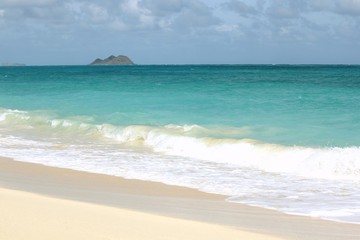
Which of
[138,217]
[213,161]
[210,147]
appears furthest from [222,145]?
[138,217]

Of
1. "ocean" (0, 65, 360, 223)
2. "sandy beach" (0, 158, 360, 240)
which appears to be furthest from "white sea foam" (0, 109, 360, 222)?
"sandy beach" (0, 158, 360, 240)

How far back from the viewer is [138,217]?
652cm

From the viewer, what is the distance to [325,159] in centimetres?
1197

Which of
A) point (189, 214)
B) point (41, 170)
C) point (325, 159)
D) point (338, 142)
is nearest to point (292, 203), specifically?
point (189, 214)

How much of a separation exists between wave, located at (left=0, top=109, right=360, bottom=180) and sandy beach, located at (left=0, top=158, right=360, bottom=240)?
3647mm

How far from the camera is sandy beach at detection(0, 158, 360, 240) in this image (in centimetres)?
561

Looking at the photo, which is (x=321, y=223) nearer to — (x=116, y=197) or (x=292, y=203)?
(x=292, y=203)

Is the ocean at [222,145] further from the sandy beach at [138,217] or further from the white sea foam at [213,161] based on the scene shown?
the sandy beach at [138,217]

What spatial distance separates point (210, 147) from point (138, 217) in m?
8.42

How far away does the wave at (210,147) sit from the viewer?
1184cm

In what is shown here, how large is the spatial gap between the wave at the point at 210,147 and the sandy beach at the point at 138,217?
3.65 metres

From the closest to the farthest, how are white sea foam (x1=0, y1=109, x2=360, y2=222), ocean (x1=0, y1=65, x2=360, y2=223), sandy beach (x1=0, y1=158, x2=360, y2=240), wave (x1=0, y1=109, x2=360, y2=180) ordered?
1. sandy beach (x1=0, y1=158, x2=360, y2=240)
2. white sea foam (x1=0, y1=109, x2=360, y2=222)
3. ocean (x1=0, y1=65, x2=360, y2=223)
4. wave (x1=0, y1=109, x2=360, y2=180)

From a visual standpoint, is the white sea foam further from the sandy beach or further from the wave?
the sandy beach

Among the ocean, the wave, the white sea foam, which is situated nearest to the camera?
the white sea foam
